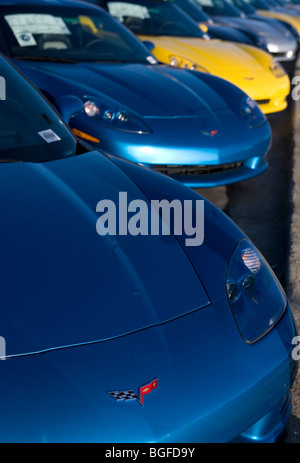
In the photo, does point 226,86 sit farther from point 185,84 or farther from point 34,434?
point 34,434

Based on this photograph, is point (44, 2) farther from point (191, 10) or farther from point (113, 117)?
point (191, 10)

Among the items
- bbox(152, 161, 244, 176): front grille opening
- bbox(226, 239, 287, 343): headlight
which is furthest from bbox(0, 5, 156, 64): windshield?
bbox(226, 239, 287, 343): headlight

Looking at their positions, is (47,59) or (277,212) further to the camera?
(47,59)

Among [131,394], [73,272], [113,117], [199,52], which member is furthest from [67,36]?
[131,394]

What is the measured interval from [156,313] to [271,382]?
40 cm

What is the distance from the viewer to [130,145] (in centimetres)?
396

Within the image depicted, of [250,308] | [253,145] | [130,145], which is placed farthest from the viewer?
[253,145]

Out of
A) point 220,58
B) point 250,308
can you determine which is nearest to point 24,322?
point 250,308

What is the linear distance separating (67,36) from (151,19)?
2.50m

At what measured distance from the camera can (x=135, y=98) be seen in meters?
4.27

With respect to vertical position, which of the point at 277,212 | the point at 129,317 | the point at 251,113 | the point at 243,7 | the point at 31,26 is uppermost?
the point at 129,317

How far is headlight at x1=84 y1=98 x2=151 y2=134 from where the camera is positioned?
402cm

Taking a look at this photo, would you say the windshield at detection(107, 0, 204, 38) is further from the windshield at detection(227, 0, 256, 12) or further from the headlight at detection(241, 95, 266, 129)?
the windshield at detection(227, 0, 256, 12)

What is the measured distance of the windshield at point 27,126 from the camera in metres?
2.48
